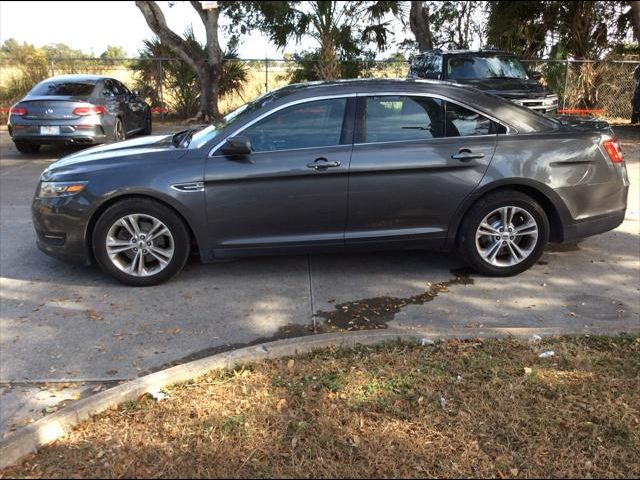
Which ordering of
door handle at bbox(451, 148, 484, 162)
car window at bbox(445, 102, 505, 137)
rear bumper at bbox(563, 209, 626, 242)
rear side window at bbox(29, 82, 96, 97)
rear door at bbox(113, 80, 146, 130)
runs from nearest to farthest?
door handle at bbox(451, 148, 484, 162) → car window at bbox(445, 102, 505, 137) → rear bumper at bbox(563, 209, 626, 242) → rear side window at bbox(29, 82, 96, 97) → rear door at bbox(113, 80, 146, 130)

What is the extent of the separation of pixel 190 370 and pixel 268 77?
1672cm

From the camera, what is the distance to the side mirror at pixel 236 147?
478cm

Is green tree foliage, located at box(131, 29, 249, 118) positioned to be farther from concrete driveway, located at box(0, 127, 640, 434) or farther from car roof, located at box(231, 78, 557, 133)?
Result: car roof, located at box(231, 78, 557, 133)

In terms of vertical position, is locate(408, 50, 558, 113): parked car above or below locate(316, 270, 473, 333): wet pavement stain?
above

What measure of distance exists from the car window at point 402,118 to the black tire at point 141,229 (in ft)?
5.69

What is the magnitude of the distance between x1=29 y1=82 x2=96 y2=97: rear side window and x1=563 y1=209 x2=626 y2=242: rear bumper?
9.52 meters

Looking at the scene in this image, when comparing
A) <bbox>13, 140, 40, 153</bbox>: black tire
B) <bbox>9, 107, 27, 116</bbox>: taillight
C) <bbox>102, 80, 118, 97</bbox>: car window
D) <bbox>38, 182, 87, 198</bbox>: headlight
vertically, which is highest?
<bbox>102, 80, 118, 97</bbox>: car window

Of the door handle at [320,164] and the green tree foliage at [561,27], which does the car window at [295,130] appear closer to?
the door handle at [320,164]

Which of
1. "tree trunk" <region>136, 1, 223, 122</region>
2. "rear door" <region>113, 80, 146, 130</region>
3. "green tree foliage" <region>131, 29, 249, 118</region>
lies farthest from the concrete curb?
"green tree foliage" <region>131, 29, 249, 118</region>

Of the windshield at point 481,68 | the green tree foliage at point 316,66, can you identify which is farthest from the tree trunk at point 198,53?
the windshield at point 481,68

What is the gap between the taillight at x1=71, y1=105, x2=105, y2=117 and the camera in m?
11.1

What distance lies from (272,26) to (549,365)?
18.1m

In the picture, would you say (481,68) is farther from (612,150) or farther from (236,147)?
(236,147)

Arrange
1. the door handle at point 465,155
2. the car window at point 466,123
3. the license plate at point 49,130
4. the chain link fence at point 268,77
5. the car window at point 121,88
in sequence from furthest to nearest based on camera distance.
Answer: the chain link fence at point 268,77 < the car window at point 121,88 < the license plate at point 49,130 < the car window at point 466,123 < the door handle at point 465,155
